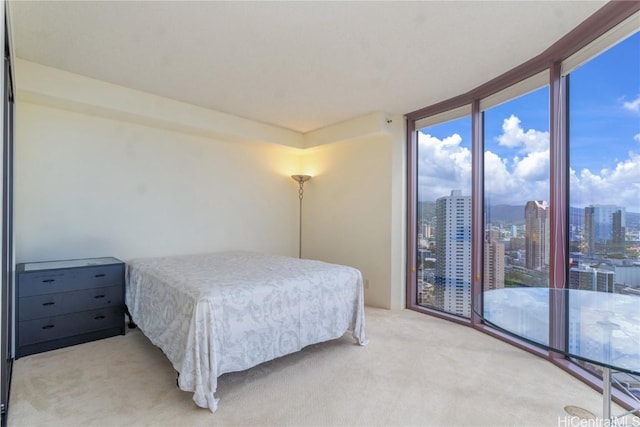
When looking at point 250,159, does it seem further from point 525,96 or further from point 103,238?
point 525,96

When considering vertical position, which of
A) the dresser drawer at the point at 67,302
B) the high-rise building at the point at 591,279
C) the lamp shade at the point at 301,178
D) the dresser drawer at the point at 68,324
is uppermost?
the lamp shade at the point at 301,178

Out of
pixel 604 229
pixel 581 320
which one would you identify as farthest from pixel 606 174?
pixel 581 320

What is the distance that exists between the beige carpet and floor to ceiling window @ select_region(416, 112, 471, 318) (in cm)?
84

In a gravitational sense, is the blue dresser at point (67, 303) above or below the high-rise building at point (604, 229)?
below

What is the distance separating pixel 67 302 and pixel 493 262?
3947 millimetres

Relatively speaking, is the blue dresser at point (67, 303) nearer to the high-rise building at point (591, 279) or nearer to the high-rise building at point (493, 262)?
the high-rise building at point (493, 262)

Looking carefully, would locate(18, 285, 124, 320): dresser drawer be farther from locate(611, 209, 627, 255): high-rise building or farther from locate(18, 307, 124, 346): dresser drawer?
locate(611, 209, 627, 255): high-rise building

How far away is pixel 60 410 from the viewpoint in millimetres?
1880

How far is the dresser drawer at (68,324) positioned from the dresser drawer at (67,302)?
43mm

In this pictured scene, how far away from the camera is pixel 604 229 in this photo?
88.8 inches

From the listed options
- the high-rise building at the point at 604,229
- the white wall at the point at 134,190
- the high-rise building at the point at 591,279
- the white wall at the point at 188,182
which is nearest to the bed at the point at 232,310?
the white wall at the point at 134,190

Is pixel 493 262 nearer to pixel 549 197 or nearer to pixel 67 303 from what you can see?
pixel 549 197

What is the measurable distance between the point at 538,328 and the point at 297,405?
4.65ft

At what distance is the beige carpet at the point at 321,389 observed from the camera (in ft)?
6.01
